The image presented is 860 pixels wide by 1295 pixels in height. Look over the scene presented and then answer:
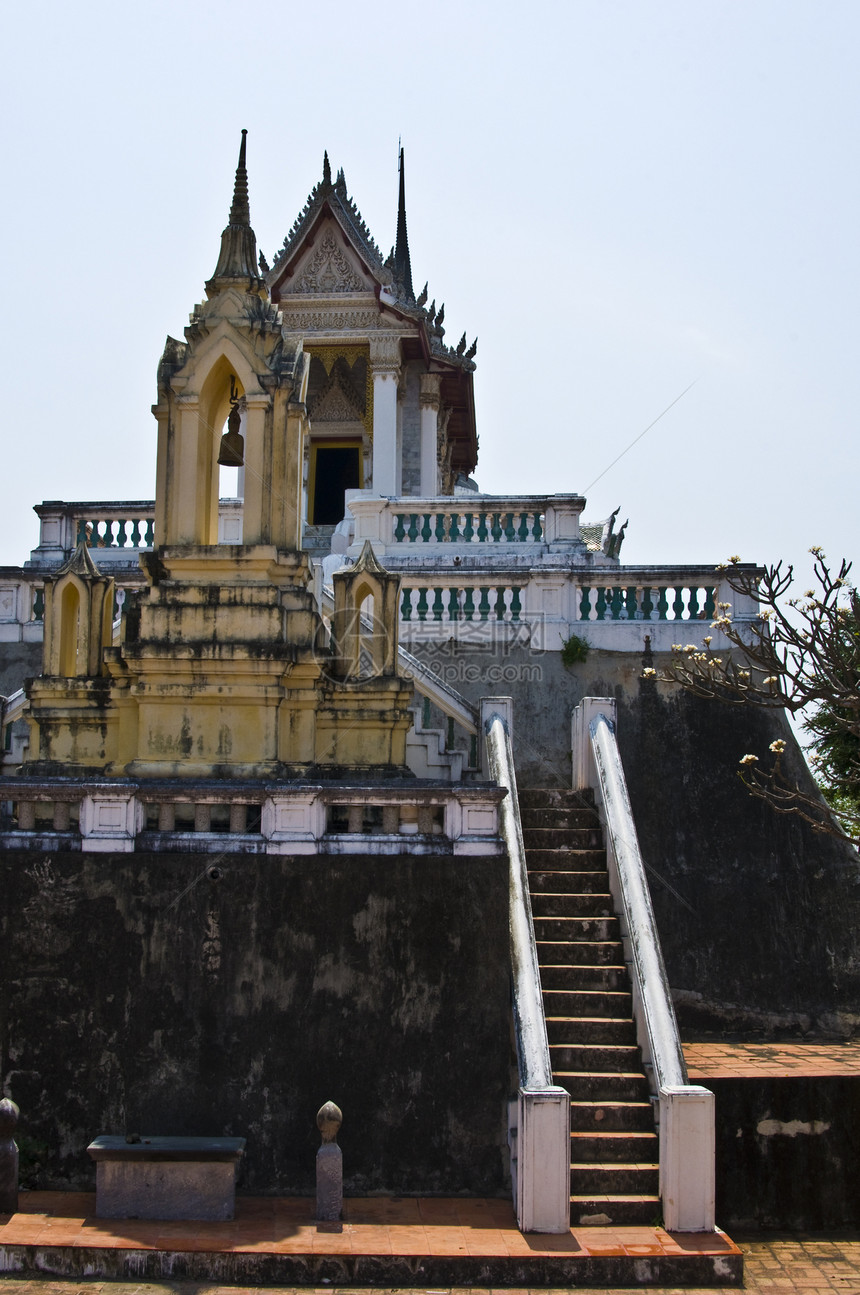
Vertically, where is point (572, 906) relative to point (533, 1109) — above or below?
above

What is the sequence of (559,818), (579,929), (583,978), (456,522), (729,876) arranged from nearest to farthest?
(583,978)
(579,929)
(559,818)
(729,876)
(456,522)

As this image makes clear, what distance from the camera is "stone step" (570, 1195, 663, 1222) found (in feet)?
28.4

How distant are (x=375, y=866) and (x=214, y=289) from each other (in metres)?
5.43

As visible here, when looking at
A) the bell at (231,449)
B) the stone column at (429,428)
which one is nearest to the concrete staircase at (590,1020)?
the bell at (231,449)

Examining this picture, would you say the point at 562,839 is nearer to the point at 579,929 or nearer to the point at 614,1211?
the point at 579,929

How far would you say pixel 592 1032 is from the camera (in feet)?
31.7

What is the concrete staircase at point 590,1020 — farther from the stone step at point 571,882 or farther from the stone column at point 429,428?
the stone column at point 429,428

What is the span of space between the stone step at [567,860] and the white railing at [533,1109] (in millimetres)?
1223

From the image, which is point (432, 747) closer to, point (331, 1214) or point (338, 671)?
Result: point (338, 671)

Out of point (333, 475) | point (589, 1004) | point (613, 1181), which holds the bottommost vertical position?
point (613, 1181)

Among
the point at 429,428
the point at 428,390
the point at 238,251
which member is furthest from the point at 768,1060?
the point at 428,390

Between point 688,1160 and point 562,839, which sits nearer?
point 688,1160

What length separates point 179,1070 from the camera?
30.3 feet

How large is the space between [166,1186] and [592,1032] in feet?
10.4
